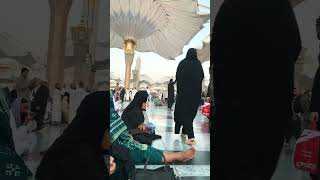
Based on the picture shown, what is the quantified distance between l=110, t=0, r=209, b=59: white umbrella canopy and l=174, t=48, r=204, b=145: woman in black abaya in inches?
2.5

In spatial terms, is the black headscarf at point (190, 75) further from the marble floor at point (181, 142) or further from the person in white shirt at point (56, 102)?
the person in white shirt at point (56, 102)

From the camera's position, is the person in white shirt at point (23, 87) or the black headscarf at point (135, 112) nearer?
the person in white shirt at point (23, 87)

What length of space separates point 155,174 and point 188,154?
0.17 metres

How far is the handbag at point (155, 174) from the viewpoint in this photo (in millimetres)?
1428

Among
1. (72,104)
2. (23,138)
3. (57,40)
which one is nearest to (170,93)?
(72,104)

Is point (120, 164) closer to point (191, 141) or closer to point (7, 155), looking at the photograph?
point (191, 141)

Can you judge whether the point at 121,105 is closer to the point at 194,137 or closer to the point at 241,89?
the point at 194,137

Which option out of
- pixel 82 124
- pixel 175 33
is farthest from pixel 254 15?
pixel 175 33

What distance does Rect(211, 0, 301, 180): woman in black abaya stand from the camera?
614mm

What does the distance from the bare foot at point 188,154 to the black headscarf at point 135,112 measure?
8.9 inches

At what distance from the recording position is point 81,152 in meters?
1.09

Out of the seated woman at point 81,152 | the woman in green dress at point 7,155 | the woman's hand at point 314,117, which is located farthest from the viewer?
the woman's hand at point 314,117

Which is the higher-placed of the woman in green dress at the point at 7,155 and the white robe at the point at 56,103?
the white robe at the point at 56,103

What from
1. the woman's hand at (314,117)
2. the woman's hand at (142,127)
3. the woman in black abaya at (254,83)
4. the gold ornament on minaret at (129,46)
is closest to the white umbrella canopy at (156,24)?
the gold ornament on minaret at (129,46)
